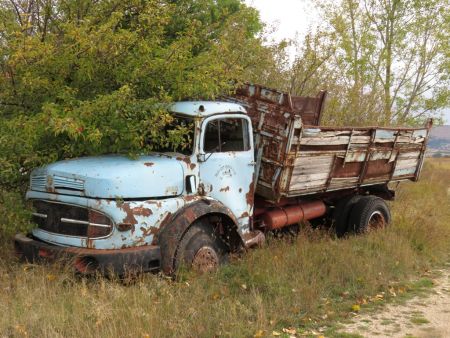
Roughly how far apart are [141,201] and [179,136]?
90 centimetres

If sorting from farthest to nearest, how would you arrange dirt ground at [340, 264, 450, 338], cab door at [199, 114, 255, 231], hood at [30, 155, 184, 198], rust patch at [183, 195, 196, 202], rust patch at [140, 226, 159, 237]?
1. cab door at [199, 114, 255, 231]
2. rust patch at [183, 195, 196, 202]
3. rust patch at [140, 226, 159, 237]
4. hood at [30, 155, 184, 198]
5. dirt ground at [340, 264, 450, 338]

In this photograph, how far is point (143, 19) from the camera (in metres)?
5.90

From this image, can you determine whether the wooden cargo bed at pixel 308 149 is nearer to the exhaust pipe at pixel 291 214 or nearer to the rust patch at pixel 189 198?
the exhaust pipe at pixel 291 214

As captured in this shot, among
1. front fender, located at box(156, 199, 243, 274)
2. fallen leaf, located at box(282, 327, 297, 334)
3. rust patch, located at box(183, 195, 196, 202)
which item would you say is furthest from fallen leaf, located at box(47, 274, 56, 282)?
fallen leaf, located at box(282, 327, 297, 334)

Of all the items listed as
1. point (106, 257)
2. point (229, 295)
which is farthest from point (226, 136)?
point (106, 257)

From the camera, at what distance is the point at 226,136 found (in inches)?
232

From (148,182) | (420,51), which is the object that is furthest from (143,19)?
(420,51)

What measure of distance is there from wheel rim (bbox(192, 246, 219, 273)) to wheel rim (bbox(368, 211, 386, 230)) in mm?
3867

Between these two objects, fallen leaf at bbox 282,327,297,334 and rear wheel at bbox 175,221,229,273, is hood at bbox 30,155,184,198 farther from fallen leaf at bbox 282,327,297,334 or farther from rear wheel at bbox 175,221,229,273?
fallen leaf at bbox 282,327,297,334

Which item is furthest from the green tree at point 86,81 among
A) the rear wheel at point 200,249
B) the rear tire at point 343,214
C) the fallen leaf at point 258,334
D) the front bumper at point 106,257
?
the rear tire at point 343,214

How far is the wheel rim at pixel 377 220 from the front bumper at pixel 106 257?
188 inches

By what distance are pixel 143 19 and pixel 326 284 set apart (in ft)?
12.8

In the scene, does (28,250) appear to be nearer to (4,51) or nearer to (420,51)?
(4,51)

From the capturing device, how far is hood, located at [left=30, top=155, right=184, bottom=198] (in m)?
4.66
